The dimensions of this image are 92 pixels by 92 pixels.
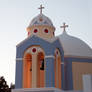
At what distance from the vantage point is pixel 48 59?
15.6 m

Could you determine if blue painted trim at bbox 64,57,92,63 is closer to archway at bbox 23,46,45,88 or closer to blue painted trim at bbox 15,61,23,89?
archway at bbox 23,46,45,88

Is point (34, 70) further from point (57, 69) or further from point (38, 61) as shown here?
point (57, 69)

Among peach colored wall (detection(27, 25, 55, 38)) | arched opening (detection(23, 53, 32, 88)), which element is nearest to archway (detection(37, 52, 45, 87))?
arched opening (detection(23, 53, 32, 88))

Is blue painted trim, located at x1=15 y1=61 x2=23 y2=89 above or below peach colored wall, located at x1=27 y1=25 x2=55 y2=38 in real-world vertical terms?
below

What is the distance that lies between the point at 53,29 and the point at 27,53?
292 cm

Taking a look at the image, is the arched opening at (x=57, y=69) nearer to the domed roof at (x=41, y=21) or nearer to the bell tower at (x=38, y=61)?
the bell tower at (x=38, y=61)

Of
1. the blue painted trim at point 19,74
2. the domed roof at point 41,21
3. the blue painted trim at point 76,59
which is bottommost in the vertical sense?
the blue painted trim at point 19,74

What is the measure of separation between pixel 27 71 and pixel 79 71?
14.0 feet

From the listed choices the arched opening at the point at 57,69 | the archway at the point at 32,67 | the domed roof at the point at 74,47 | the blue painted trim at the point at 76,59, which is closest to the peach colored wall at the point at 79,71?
the blue painted trim at the point at 76,59

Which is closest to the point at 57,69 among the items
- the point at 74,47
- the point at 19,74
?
the point at 19,74

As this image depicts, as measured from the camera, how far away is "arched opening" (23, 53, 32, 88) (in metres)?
16.0

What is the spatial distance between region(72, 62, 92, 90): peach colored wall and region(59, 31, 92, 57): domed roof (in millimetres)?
750

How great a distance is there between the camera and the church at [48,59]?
15750 mm

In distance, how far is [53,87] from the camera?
48.7 feet
